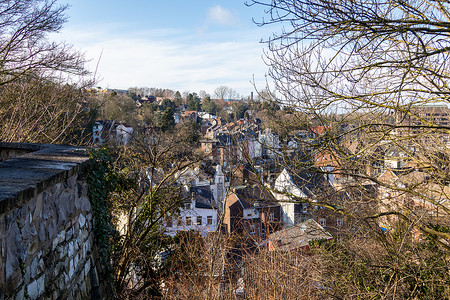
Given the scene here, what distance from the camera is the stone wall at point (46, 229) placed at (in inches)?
63.6

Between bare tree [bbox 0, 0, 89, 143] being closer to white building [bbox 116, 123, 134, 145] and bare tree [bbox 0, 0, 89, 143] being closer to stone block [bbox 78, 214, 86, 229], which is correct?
white building [bbox 116, 123, 134, 145]

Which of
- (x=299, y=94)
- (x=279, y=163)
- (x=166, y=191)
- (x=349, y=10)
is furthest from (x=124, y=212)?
(x=349, y=10)

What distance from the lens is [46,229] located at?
203 cm

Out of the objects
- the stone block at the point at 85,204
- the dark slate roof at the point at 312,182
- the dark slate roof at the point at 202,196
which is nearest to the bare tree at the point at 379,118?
the dark slate roof at the point at 312,182

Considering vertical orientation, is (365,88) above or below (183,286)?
above

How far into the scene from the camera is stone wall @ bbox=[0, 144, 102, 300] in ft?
5.30

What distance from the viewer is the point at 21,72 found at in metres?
6.78

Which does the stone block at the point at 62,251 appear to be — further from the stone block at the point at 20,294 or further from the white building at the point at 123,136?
the white building at the point at 123,136

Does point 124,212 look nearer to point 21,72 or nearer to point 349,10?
point 21,72

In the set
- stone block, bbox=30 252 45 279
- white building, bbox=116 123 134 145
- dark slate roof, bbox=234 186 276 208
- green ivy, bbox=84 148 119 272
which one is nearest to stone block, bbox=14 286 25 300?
stone block, bbox=30 252 45 279

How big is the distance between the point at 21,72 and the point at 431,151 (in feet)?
24.7

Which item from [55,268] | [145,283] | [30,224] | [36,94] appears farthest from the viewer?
[36,94]

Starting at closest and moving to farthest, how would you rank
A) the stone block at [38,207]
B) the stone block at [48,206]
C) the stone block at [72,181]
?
1. the stone block at [38,207]
2. the stone block at [48,206]
3. the stone block at [72,181]

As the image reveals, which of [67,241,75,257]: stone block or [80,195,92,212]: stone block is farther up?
[80,195,92,212]: stone block
